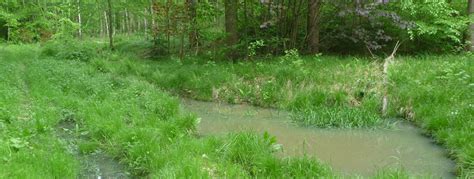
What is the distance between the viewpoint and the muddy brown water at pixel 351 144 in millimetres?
6312

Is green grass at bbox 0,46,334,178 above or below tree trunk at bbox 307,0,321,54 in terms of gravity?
below

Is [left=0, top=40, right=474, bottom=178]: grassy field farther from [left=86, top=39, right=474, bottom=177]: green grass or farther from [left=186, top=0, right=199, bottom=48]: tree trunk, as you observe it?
[left=186, top=0, right=199, bottom=48]: tree trunk

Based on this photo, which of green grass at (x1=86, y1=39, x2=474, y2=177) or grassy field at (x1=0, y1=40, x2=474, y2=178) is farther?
green grass at (x1=86, y1=39, x2=474, y2=177)

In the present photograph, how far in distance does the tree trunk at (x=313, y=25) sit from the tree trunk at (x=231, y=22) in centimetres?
244

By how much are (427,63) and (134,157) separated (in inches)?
313

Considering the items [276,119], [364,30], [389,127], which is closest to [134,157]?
[276,119]

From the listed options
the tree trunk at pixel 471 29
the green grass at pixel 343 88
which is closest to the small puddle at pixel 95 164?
the green grass at pixel 343 88

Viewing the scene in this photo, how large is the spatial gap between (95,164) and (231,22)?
9185 millimetres

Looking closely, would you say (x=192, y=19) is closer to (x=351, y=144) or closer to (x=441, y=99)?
(x=441, y=99)

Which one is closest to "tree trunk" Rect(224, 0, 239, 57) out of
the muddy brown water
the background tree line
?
the background tree line

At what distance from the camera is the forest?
5941 millimetres

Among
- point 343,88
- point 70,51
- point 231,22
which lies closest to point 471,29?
point 343,88

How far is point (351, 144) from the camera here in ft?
24.6

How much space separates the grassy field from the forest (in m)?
0.03
